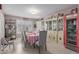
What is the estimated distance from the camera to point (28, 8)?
3.10 m

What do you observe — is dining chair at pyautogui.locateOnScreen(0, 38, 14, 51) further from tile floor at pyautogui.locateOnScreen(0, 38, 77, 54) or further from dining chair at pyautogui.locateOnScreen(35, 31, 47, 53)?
dining chair at pyautogui.locateOnScreen(35, 31, 47, 53)

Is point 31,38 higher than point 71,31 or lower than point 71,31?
lower

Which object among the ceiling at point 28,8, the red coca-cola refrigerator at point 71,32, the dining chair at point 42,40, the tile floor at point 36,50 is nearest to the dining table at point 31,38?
the dining chair at point 42,40

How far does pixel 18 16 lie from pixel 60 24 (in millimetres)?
1269

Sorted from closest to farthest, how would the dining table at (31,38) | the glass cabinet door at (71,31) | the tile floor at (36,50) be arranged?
the tile floor at (36,50)
the glass cabinet door at (71,31)
the dining table at (31,38)

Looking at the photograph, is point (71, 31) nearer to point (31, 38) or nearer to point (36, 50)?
point (36, 50)

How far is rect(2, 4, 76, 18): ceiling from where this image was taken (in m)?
3.01

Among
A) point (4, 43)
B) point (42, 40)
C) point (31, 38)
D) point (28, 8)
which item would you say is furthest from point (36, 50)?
point (28, 8)

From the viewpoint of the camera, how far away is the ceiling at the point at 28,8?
9.88ft

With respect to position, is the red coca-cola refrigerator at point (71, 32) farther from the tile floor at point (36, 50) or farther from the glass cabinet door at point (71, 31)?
the tile floor at point (36, 50)

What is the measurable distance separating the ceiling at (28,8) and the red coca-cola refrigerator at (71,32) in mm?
584

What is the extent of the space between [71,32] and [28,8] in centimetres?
162

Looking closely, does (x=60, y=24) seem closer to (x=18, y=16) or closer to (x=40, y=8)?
(x=40, y=8)
